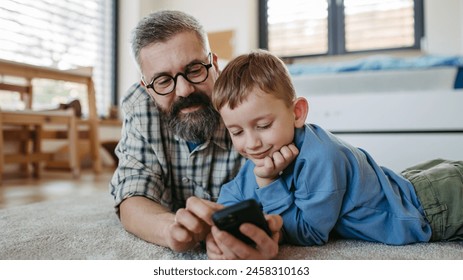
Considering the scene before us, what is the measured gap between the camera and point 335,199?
1.94 feet

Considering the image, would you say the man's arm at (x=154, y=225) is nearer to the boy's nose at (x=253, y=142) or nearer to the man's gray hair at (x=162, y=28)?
the boy's nose at (x=253, y=142)

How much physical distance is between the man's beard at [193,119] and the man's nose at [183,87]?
0.01 meters

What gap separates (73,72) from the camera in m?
2.13

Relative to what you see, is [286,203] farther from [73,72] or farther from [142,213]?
[73,72]

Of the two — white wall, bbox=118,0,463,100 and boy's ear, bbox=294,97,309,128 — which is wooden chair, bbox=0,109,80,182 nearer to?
white wall, bbox=118,0,463,100

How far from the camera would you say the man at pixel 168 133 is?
2.54ft

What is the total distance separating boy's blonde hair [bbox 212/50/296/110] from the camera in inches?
23.7

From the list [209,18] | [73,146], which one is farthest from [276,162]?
[209,18]

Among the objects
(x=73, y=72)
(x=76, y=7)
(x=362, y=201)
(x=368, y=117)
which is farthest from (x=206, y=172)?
(x=76, y=7)

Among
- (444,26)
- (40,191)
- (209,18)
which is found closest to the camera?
(40,191)

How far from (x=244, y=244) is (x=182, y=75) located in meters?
0.39

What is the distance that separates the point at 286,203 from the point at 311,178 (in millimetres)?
67

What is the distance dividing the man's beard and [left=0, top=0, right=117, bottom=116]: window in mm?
1772

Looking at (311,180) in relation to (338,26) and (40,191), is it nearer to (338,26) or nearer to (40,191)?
(40,191)
